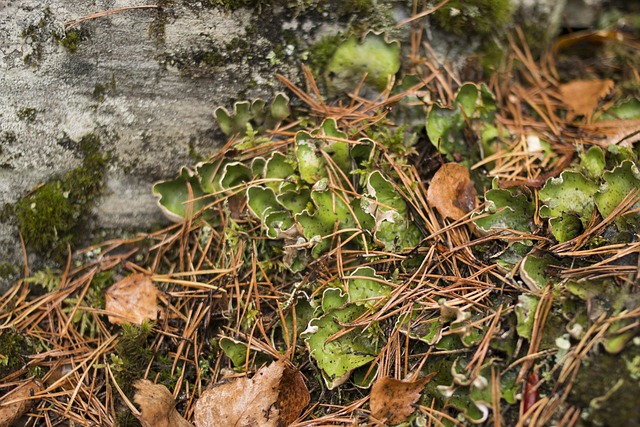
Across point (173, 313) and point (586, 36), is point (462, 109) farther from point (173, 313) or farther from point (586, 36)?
point (173, 313)

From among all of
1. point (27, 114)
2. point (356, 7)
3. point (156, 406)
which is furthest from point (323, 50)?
point (156, 406)

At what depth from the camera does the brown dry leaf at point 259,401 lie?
2336 mm

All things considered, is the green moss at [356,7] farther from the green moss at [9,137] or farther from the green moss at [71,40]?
the green moss at [9,137]

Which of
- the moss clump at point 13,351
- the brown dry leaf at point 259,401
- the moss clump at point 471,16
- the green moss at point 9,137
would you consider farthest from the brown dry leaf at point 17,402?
the moss clump at point 471,16

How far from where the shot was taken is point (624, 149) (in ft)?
8.64

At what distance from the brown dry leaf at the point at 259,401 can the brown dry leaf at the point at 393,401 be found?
0.35m

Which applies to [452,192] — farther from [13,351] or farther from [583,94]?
[13,351]

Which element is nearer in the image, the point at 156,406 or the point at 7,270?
the point at 156,406

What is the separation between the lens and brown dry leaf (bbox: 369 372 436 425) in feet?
7.20

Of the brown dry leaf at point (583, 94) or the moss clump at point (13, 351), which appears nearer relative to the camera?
the moss clump at point (13, 351)

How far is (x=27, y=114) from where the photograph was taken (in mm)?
2682

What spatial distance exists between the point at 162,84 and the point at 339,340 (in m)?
1.57

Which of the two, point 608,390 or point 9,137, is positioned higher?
point 9,137

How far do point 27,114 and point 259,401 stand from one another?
1764 mm
